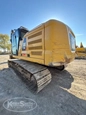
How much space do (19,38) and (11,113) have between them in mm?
3607

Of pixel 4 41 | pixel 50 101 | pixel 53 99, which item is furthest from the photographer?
pixel 4 41

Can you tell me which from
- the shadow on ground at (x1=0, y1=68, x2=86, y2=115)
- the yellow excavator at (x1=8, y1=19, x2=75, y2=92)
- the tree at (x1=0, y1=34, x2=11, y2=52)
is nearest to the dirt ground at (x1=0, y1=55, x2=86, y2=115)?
the shadow on ground at (x1=0, y1=68, x2=86, y2=115)

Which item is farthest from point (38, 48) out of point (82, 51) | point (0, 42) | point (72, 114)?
point (0, 42)

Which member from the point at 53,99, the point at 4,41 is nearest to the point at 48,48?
the point at 53,99

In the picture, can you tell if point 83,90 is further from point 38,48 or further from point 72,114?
point 38,48

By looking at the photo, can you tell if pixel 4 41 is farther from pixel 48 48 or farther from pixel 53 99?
pixel 53 99

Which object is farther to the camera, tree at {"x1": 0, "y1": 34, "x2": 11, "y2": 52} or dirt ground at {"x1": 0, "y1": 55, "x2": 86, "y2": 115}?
tree at {"x1": 0, "y1": 34, "x2": 11, "y2": 52}

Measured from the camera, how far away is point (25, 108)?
220 cm

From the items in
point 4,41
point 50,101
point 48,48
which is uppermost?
point 4,41

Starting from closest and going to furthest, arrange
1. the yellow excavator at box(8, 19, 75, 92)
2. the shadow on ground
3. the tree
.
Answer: the shadow on ground, the yellow excavator at box(8, 19, 75, 92), the tree

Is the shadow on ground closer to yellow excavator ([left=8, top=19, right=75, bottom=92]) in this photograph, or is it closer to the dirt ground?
the dirt ground

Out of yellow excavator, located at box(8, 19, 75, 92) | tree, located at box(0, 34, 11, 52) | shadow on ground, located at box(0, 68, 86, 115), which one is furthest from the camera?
tree, located at box(0, 34, 11, 52)

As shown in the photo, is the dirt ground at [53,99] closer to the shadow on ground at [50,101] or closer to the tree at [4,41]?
the shadow on ground at [50,101]

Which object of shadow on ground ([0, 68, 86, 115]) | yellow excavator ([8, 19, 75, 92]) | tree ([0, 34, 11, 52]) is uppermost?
tree ([0, 34, 11, 52])
